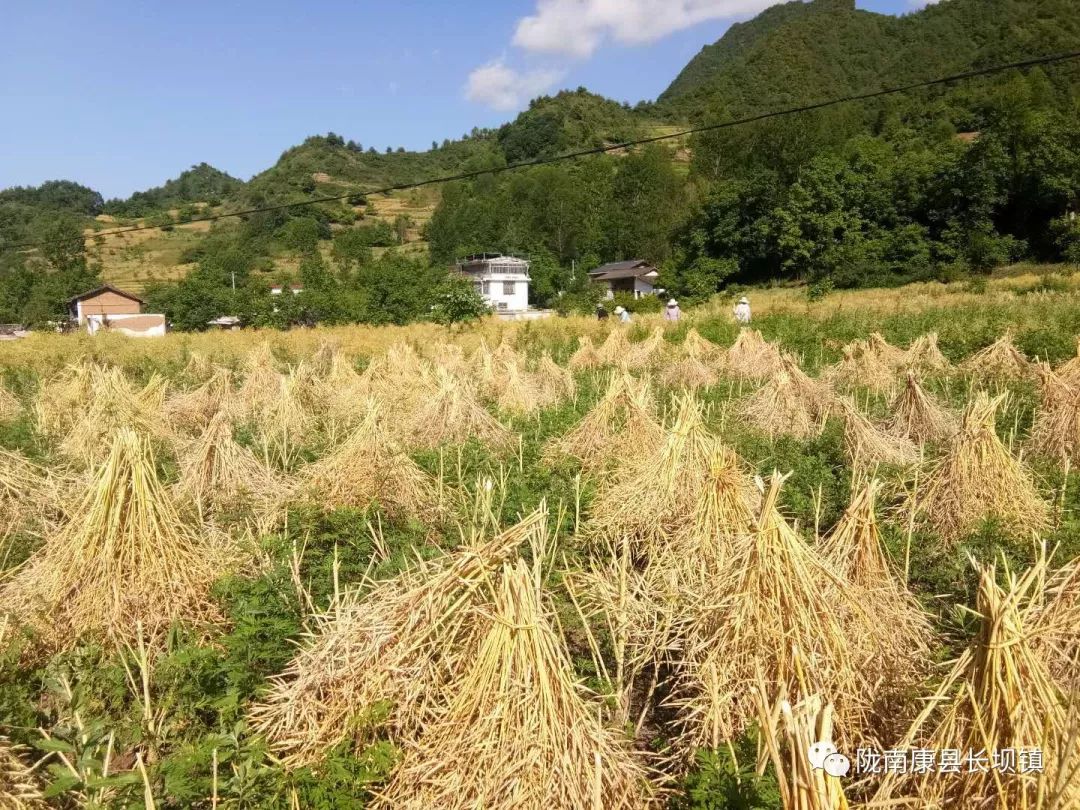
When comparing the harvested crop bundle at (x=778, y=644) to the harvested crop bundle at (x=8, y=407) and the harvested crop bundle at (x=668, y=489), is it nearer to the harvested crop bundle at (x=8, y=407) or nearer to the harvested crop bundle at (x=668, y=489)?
the harvested crop bundle at (x=668, y=489)

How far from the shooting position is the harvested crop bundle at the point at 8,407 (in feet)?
35.2

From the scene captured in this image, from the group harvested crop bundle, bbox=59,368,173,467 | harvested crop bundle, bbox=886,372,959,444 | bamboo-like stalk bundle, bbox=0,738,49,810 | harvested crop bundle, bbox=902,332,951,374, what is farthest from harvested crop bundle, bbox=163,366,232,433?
harvested crop bundle, bbox=902,332,951,374

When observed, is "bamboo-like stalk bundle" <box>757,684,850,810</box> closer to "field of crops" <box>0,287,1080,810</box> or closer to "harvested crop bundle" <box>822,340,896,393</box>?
"field of crops" <box>0,287,1080,810</box>

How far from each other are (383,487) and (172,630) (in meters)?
2.13

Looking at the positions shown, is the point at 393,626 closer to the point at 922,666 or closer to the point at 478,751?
the point at 478,751

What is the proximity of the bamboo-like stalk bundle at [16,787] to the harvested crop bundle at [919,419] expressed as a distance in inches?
312

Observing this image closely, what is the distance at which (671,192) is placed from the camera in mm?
65812

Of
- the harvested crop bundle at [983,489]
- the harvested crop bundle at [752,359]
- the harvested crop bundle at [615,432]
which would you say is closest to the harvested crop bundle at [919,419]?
the harvested crop bundle at [983,489]

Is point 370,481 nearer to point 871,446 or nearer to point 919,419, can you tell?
point 871,446

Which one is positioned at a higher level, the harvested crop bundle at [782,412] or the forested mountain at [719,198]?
the forested mountain at [719,198]

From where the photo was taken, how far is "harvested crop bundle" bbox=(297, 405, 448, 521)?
19.2ft

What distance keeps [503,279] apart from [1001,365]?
46.1 m

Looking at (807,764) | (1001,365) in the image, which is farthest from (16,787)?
(1001,365)

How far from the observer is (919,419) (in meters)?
7.92
